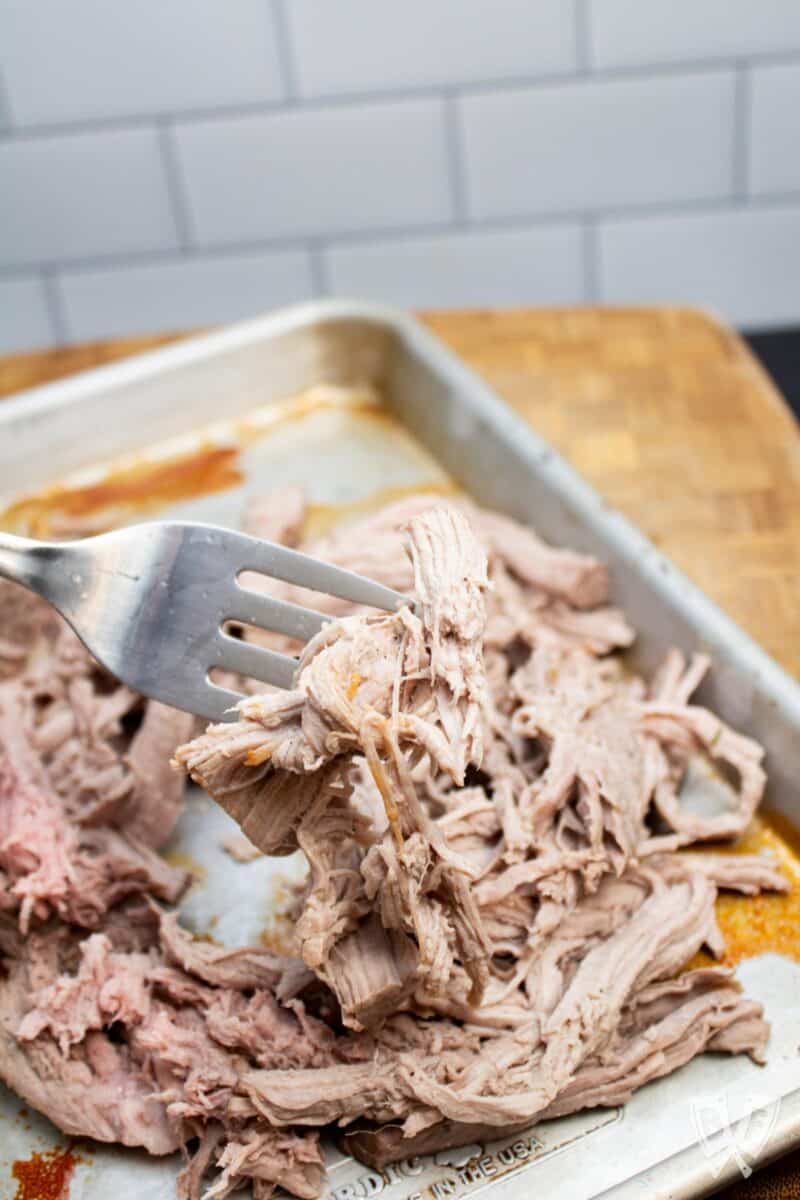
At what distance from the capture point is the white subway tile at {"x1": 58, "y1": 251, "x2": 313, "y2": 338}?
3375mm

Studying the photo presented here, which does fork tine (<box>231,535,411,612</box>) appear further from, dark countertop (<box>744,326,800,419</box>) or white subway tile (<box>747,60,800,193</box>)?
white subway tile (<box>747,60,800,193</box>)

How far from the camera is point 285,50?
306 cm

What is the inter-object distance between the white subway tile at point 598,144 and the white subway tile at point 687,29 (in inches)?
2.2

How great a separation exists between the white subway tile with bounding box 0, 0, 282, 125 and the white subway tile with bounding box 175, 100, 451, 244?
0.29 feet

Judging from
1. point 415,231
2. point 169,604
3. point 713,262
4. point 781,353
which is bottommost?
point 781,353

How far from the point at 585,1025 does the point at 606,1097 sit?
7cm

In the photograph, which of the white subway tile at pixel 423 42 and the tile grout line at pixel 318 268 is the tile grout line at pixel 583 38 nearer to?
the white subway tile at pixel 423 42

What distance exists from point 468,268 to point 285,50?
2.23 feet

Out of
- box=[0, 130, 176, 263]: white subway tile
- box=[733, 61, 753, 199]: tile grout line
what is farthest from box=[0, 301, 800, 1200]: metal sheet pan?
box=[733, 61, 753, 199]: tile grout line

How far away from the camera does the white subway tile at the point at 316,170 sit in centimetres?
316

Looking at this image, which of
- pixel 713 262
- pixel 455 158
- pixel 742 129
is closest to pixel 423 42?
pixel 455 158

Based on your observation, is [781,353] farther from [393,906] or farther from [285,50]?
→ [393,906]

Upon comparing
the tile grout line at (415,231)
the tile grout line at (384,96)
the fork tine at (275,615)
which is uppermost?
the tile grout line at (384,96)

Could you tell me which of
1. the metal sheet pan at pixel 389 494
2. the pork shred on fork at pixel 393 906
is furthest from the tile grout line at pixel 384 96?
the pork shred on fork at pixel 393 906
